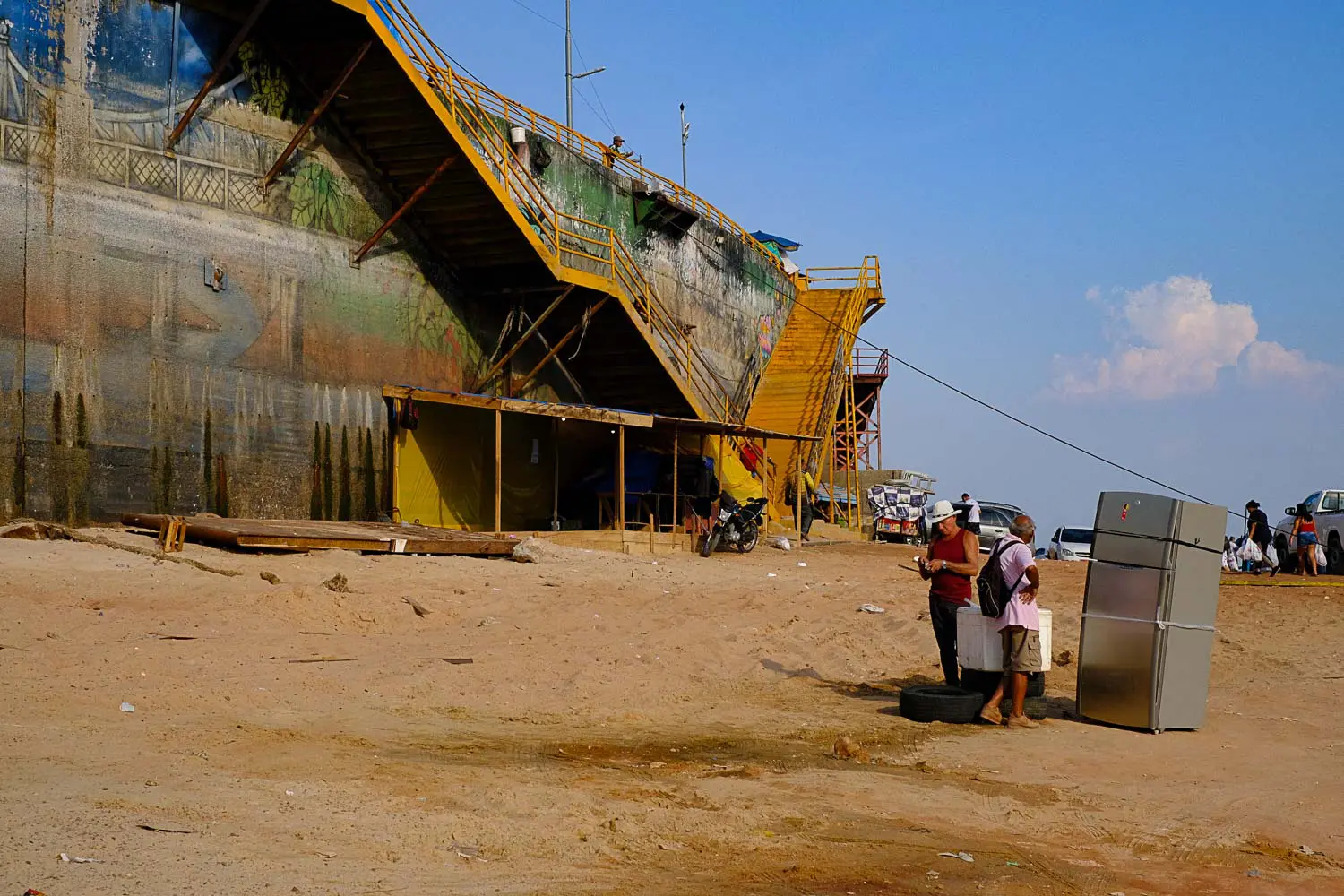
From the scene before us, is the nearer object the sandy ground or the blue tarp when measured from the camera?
the sandy ground

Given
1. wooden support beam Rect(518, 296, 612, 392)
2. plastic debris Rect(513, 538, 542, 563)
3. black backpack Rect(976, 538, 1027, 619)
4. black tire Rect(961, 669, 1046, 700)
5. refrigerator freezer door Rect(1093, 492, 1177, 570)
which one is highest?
wooden support beam Rect(518, 296, 612, 392)

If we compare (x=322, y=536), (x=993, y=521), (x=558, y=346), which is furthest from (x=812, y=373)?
(x=322, y=536)

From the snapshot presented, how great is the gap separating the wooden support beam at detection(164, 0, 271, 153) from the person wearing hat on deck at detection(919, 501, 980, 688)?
1163 cm

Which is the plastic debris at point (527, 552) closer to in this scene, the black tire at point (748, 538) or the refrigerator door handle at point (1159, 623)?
the black tire at point (748, 538)

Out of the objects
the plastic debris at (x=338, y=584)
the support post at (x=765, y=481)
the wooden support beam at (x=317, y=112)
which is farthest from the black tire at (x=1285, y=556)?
the plastic debris at (x=338, y=584)

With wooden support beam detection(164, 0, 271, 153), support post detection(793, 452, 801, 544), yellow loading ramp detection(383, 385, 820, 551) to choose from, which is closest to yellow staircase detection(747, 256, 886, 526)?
support post detection(793, 452, 801, 544)

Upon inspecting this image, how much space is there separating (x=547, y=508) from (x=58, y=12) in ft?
39.4

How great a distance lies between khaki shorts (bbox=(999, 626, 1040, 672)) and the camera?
10.6 meters

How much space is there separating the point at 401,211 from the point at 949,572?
1224cm

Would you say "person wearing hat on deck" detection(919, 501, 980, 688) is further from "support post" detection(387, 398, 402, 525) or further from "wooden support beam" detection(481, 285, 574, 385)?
"wooden support beam" detection(481, 285, 574, 385)

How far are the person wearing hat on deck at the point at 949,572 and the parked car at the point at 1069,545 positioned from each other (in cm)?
2032

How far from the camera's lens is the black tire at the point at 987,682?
11.1 m

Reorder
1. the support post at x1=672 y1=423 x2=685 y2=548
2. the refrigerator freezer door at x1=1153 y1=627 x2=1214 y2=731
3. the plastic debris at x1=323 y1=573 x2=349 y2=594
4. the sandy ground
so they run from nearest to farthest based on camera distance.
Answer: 1. the sandy ground
2. the refrigerator freezer door at x1=1153 y1=627 x2=1214 y2=731
3. the plastic debris at x1=323 y1=573 x2=349 y2=594
4. the support post at x1=672 y1=423 x2=685 y2=548

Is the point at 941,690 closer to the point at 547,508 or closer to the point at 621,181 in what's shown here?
the point at 547,508
